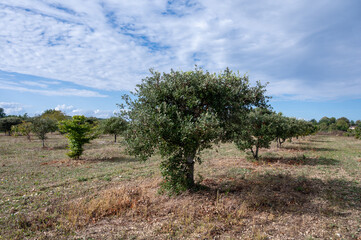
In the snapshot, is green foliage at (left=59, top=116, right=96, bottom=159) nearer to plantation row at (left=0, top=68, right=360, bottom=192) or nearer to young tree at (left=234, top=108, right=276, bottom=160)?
plantation row at (left=0, top=68, right=360, bottom=192)

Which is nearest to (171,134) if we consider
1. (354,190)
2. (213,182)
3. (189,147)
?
(189,147)

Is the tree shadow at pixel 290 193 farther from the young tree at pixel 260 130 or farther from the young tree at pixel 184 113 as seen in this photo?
the young tree at pixel 260 130

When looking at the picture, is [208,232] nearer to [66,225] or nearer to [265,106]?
[66,225]

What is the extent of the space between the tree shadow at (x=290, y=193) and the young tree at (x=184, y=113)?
2.50 m

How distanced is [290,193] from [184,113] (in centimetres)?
736

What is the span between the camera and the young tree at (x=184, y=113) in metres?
8.85

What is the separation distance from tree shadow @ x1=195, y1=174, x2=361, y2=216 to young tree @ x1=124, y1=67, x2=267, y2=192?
2.50m

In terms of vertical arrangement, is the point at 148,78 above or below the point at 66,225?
above

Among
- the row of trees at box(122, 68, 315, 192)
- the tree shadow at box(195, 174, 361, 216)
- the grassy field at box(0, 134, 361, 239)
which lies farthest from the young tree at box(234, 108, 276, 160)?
the row of trees at box(122, 68, 315, 192)

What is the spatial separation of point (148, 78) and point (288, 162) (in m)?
16.8

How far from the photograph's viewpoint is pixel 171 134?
29.7 feet

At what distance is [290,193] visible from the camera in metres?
11.2

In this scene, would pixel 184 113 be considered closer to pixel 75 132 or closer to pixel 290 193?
pixel 290 193

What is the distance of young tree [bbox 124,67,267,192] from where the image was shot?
885 cm
